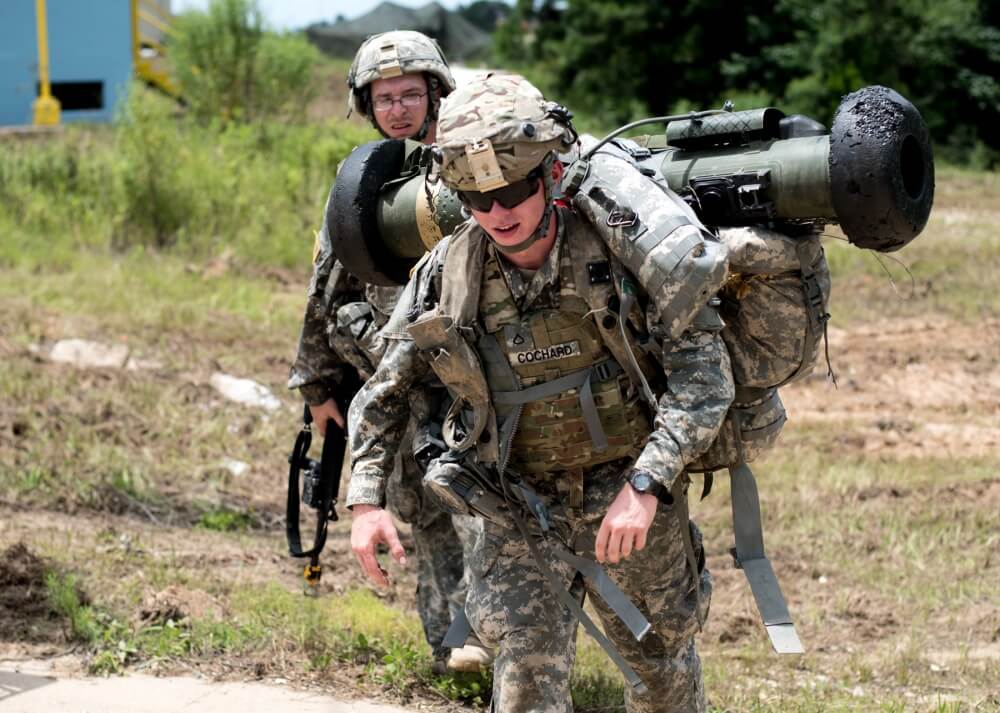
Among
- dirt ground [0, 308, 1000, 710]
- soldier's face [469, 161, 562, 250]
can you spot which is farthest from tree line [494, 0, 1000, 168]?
soldier's face [469, 161, 562, 250]

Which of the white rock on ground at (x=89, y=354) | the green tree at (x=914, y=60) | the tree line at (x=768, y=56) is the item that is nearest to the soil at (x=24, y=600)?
the white rock on ground at (x=89, y=354)

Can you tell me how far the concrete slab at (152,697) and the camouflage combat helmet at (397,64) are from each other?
189 cm

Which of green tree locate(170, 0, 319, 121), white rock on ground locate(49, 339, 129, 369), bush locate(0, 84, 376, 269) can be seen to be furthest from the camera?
green tree locate(170, 0, 319, 121)

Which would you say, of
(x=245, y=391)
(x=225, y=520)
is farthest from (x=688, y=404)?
(x=245, y=391)

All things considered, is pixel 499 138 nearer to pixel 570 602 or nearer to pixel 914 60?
pixel 570 602

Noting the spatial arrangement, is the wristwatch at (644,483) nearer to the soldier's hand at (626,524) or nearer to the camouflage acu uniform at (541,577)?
the soldier's hand at (626,524)

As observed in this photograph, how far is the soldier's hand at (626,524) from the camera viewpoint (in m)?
3.12

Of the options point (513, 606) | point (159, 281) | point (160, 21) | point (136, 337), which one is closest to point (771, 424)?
point (513, 606)

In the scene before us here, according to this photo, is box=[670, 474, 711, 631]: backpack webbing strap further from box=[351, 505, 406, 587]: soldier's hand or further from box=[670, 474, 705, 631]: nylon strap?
box=[351, 505, 406, 587]: soldier's hand

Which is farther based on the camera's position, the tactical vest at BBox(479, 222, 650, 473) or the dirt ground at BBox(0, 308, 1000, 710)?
the dirt ground at BBox(0, 308, 1000, 710)

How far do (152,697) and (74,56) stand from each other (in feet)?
57.7

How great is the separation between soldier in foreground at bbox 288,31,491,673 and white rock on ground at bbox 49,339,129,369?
177 inches

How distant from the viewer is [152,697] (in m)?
4.64

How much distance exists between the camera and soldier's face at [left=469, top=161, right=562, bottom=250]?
328cm
